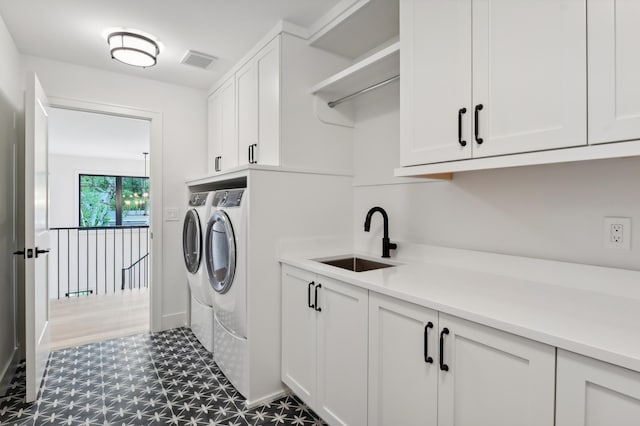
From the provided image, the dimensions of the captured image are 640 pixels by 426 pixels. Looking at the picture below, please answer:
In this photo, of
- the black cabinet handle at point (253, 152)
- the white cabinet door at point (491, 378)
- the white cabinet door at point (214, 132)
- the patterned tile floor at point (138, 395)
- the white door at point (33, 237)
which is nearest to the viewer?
the white cabinet door at point (491, 378)

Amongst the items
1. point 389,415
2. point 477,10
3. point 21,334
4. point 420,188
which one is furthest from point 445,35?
point 21,334

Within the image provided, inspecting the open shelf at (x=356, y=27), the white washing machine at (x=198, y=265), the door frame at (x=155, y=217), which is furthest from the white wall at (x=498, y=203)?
the door frame at (x=155, y=217)

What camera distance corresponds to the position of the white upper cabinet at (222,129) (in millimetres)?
2865

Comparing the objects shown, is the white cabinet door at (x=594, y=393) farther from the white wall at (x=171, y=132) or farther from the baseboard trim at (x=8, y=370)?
the white wall at (x=171, y=132)

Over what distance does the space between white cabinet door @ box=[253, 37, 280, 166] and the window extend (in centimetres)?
686

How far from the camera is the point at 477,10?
1280 millimetres

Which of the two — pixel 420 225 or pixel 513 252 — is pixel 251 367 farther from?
pixel 513 252

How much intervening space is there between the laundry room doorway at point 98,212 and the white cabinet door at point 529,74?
12.9 feet

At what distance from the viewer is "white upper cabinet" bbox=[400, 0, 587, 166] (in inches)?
41.3

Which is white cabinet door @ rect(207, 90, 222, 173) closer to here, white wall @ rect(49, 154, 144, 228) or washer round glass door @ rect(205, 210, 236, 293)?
washer round glass door @ rect(205, 210, 236, 293)

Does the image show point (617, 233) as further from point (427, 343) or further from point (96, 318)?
point (96, 318)

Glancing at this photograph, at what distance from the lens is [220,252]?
229 centimetres

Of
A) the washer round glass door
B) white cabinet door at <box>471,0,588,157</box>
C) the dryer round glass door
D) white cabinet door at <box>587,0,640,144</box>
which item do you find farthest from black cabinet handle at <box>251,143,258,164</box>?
white cabinet door at <box>587,0,640,144</box>

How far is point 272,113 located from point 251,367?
1622 mm
